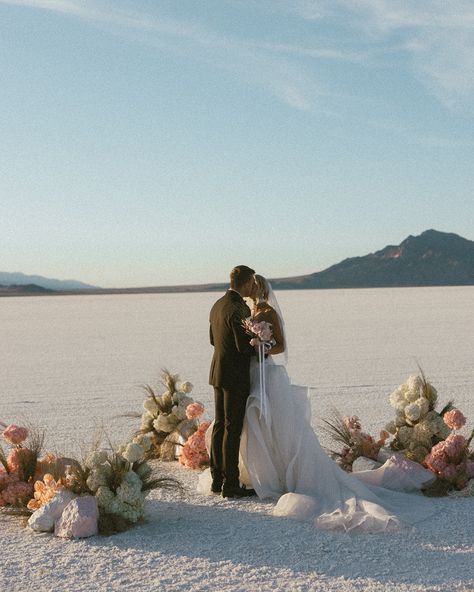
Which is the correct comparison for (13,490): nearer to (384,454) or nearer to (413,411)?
(384,454)

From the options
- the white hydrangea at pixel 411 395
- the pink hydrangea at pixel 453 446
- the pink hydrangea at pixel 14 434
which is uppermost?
the white hydrangea at pixel 411 395

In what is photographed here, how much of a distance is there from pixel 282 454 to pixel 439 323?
25390mm

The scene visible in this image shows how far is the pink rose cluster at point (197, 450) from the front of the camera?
7141mm

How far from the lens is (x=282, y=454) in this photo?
618cm

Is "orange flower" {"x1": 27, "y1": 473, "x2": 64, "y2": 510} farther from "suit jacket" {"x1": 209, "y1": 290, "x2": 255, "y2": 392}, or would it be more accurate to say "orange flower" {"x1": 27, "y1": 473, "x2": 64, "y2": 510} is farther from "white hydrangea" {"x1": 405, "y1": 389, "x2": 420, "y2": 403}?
"white hydrangea" {"x1": 405, "y1": 389, "x2": 420, "y2": 403}

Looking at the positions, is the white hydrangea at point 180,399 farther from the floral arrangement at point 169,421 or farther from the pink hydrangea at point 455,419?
the pink hydrangea at point 455,419

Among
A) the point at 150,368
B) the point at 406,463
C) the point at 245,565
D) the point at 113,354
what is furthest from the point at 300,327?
the point at 245,565

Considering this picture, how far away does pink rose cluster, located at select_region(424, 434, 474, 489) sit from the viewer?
6410 millimetres

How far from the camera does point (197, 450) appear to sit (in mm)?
7156

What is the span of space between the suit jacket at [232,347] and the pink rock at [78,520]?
53.3 inches

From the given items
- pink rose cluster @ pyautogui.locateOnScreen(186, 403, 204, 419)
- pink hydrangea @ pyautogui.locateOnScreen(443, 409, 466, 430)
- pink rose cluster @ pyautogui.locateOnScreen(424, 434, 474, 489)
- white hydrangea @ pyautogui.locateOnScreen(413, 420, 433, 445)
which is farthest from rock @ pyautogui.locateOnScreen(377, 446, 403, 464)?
pink rose cluster @ pyautogui.locateOnScreen(186, 403, 204, 419)

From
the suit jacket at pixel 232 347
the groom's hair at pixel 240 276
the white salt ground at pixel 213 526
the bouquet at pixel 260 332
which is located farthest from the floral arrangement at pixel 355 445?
the groom's hair at pixel 240 276

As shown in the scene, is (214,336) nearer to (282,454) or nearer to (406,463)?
(282,454)

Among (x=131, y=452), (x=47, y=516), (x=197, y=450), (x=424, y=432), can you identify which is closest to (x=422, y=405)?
(x=424, y=432)
